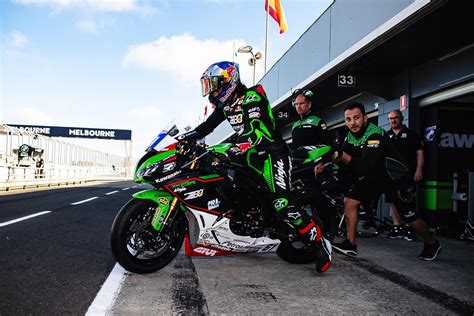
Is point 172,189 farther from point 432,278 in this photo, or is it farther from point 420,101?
point 420,101

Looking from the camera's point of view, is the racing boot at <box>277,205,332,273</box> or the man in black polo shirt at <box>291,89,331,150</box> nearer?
the racing boot at <box>277,205,332,273</box>

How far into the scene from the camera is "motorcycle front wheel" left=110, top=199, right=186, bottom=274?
9.55 ft

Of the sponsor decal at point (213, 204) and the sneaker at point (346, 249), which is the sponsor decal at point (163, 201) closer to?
→ the sponsor decal at point (213, 204)

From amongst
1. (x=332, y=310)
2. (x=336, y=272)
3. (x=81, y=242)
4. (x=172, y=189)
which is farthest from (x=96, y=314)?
(x=81, y=242)

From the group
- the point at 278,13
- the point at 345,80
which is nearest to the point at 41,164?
the point at 278,13

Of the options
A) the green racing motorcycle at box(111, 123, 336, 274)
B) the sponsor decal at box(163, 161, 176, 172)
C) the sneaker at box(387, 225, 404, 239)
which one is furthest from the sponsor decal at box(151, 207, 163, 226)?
the sneaker at box(387, 225, 404, 239)

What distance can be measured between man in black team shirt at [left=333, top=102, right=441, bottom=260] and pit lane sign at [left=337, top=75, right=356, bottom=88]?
10.8ft

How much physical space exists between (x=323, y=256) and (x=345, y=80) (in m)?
5.02

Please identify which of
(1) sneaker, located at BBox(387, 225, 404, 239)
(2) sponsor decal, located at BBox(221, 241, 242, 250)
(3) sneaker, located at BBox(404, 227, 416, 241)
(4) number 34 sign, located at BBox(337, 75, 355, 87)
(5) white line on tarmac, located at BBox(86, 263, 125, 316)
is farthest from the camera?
(4) number 34 sign, located at BBox(337, 75, 355, 87)

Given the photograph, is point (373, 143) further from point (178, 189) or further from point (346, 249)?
point (178, 189)

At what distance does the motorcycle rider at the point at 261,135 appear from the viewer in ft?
10.7

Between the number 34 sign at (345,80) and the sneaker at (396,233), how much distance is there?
3.10 meters

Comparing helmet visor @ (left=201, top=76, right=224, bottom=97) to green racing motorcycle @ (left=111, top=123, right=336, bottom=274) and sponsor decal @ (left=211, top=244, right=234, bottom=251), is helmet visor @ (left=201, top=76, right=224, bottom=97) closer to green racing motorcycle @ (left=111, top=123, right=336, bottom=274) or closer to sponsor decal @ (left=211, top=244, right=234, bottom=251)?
green racing motorcycle @ (left=111, top=123, right=336, bottom=274)

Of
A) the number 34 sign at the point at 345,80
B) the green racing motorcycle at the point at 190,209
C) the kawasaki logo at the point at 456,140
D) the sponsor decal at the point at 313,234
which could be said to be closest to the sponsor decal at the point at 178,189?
the green racing motorcycle at the point at 190,209
